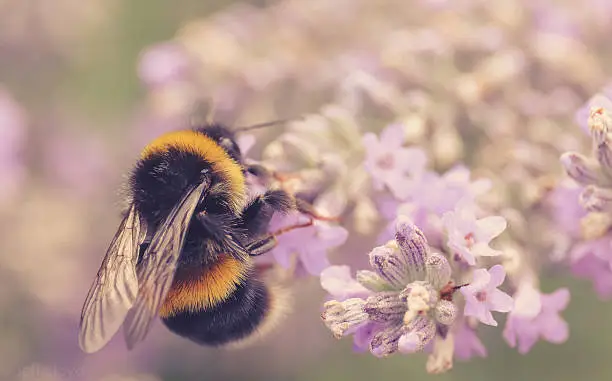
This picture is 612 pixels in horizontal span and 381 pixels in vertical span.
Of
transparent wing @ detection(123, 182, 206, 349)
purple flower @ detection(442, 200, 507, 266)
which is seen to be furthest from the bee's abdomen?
purple flower @ detection(442, 200, 507, 266)

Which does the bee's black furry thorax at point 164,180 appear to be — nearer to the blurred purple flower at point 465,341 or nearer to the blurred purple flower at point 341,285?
the blurred purple flower at point 341,285

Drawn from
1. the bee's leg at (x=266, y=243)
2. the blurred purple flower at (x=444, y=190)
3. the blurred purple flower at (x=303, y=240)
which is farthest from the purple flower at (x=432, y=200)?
the bee's leg at (x=266, y=243)

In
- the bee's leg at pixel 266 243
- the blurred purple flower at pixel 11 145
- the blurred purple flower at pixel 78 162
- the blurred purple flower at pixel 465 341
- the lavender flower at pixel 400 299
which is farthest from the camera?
the blurred purple flower at pixel 78 162

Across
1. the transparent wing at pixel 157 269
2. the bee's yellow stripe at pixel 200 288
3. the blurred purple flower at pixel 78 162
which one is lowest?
the blurred purple flower at pixel 78 162

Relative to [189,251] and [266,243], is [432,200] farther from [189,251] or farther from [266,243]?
[189,251]

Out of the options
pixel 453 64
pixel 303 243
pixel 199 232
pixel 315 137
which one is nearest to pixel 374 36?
pixel 453 64

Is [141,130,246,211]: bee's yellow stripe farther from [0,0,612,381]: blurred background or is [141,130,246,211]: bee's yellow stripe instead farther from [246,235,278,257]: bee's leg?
[0,0,612,381]: blurred background

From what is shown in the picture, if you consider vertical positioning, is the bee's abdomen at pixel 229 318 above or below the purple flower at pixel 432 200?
below
